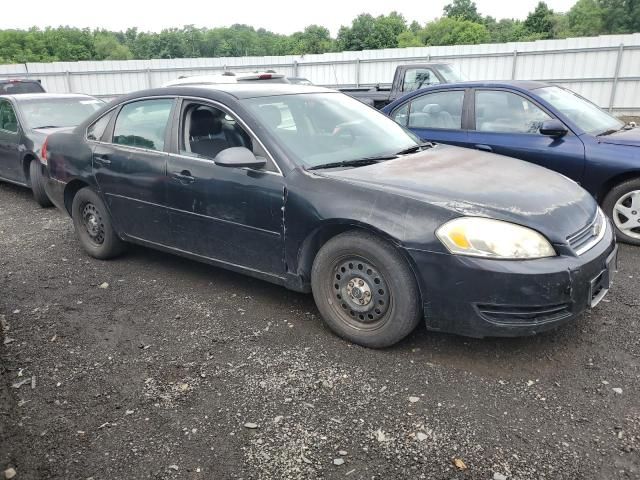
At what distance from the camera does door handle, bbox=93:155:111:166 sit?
4758mm

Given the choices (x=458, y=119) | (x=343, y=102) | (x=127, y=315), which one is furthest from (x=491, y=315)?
(x=458, y=119)

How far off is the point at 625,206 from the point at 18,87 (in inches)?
532

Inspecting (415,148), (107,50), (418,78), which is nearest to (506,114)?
(415,148)

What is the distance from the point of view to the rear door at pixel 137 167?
4.38 m

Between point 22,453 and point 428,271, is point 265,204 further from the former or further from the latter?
point 22,453

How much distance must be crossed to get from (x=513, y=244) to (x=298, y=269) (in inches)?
56.7

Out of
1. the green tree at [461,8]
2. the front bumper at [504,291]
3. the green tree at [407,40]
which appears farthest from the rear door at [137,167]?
Answer: the green tree at [461,8]

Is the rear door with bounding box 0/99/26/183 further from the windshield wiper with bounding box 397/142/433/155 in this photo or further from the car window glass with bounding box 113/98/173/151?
the windshield wiper with bounding box 397/142/433/155

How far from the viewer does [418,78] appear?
11.8 meters

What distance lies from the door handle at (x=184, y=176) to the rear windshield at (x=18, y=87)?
1105cm

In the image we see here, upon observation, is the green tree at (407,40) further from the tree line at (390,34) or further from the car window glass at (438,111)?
the car window glass at (438,111)

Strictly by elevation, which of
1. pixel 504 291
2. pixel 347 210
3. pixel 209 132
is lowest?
pixel 504 291

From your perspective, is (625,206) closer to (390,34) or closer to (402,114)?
(402,114)

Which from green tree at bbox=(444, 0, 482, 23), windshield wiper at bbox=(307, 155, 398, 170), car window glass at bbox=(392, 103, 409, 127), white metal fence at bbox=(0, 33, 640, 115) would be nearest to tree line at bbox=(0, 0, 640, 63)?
green tree at bbox=(444, 0, 482, 23)
